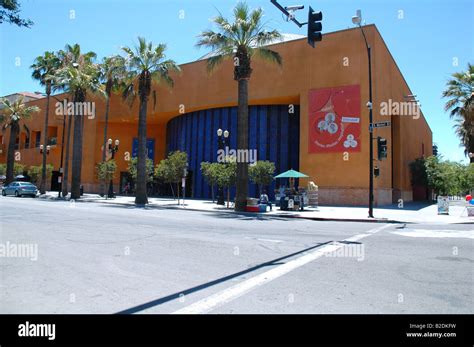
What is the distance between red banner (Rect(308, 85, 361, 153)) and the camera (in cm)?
2966

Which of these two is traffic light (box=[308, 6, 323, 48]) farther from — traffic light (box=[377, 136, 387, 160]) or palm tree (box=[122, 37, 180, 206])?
palm tree (box=[122, 37, 180, 206])

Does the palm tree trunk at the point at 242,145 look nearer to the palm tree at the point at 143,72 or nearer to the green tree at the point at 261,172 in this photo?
the green tree at the point at 261,172

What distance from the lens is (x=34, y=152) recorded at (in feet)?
185

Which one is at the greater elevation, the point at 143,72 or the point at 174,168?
the point at 143,72

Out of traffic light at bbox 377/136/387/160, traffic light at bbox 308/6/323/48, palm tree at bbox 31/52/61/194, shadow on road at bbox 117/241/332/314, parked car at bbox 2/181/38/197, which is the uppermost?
palm tree at bbox 31/52/61/194

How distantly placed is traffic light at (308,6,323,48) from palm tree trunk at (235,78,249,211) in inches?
479

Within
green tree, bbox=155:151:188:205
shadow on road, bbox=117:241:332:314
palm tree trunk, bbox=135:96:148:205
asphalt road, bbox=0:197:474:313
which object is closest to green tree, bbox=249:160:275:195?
green tree, bbox=155:151:188:205

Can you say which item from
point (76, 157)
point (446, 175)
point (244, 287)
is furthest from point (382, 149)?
point (76, 157)

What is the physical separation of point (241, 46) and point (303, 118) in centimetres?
1078

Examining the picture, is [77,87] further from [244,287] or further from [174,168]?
[244,287]

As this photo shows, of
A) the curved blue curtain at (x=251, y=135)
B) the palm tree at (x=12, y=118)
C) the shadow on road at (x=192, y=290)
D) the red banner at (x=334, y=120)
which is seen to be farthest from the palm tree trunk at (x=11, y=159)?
the shadow on road at (x=192, y=290)

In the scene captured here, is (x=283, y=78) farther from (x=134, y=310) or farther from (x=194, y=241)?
(x=134, y=310)

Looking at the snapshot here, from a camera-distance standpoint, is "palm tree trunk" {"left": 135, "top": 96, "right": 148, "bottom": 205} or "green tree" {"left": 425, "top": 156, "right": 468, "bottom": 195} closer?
"palm tree trunk" {"left": 135, "top": 96, "right": 148, "bottom": 205}

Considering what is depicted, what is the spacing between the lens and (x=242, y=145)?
23.0 meters
